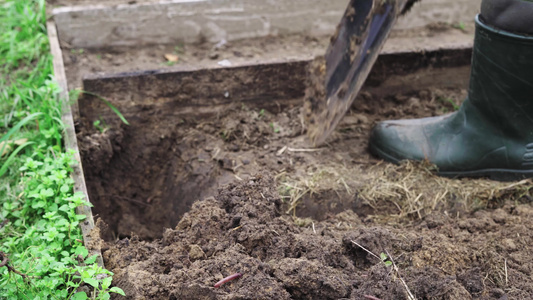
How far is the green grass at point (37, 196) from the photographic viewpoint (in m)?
1.50

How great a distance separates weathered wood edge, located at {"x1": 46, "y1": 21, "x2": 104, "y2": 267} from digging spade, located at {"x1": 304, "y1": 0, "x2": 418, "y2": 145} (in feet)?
3.72

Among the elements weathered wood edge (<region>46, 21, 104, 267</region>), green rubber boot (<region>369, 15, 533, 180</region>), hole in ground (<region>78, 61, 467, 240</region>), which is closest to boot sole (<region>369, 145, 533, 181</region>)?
green rubber boot (<region>369, 15, 533, 180</region>)

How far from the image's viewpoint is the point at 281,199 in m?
2.02

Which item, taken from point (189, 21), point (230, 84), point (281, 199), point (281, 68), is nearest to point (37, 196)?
point (281, 199)

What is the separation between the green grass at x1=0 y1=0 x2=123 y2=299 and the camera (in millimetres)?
1502

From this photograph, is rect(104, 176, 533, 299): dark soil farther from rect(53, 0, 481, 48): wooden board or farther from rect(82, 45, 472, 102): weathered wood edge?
rect(53, 0, 481, 48): wooden board

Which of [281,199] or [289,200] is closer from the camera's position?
[281,199]

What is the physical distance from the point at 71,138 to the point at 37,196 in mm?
443

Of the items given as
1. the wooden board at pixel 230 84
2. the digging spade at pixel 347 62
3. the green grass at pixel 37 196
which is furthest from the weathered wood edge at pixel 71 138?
the digging spade at pixel 347 62

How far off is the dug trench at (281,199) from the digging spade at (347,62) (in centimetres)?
15

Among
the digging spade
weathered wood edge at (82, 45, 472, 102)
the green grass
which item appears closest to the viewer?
the green grass

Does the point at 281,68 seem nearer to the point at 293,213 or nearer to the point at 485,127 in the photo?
the point at 293,213

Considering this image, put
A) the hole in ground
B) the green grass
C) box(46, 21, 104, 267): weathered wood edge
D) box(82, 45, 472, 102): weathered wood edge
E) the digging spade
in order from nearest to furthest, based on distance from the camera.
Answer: the green grass < box(46, 21, 104, 267): weathered wood edge < the digging spade < the hole in ground < box(82, 45, 472, 102): weathered wood edge

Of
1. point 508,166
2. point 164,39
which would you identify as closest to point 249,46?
point 164,39
